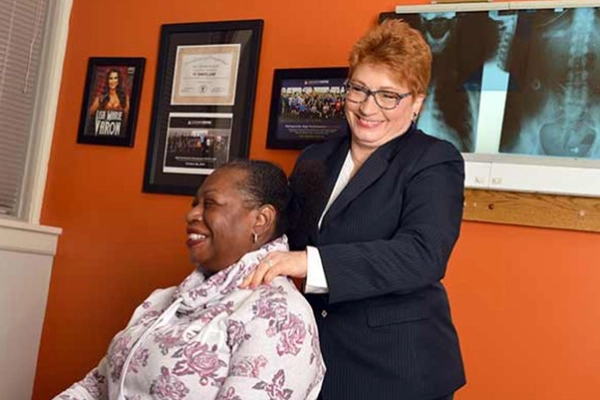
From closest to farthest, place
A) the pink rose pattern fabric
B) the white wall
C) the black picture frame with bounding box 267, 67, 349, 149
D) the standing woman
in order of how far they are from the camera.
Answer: the pink rose pattern fabric
the standing woman
the black picture frame with bounding box 267, 67, 349, 149
the white wall

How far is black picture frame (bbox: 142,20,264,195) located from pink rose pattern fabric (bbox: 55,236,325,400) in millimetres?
1221

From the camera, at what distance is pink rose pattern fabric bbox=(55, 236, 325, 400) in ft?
4.88

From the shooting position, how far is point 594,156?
224cm

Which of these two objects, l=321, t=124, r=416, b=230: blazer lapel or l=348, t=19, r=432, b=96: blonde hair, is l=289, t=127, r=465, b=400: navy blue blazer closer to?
l=321, t=124, r=416, b=230: blazer lapel

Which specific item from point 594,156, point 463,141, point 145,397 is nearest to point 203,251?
point 145,397

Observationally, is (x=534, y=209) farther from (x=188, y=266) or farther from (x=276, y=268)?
(x=188, y=266)

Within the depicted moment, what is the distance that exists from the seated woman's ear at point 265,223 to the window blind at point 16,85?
68.8 inches

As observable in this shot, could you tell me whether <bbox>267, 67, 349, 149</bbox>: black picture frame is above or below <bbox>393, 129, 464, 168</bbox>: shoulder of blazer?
above

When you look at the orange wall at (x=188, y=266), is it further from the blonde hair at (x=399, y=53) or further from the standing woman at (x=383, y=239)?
the blonde hair at (x=399, y=53)

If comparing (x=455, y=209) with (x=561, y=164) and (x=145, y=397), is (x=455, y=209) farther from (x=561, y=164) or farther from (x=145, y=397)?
(x=145, y=397)

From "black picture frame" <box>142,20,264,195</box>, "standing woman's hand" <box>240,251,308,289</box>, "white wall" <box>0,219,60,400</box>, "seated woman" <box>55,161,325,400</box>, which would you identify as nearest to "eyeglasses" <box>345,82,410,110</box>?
"seated woman" <box>55,161,325,400</box>

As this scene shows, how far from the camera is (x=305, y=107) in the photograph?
269cm

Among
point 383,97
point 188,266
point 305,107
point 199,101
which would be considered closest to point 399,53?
point 383,97

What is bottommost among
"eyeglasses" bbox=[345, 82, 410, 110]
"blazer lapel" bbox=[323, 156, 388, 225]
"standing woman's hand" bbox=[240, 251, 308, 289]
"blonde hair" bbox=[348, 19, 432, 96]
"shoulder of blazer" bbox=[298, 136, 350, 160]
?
"standing woman's hand" bbox=[240, 251, 308, 289]
